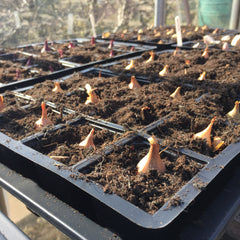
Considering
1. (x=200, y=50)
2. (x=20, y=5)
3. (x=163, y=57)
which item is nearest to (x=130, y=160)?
(x=163, y=57)

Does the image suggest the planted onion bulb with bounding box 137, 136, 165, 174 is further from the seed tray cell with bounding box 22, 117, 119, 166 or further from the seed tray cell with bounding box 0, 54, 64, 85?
the seed tray cell with bounding box 0, 54, 64, 85

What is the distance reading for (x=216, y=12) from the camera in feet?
22.6

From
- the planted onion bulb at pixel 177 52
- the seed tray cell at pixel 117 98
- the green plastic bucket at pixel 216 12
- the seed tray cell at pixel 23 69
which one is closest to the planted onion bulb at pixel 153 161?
the seed tray cell at pixel 117 98

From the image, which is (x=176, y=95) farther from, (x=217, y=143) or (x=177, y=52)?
(x=177, y=52)

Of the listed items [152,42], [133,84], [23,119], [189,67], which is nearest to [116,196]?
[23,119]

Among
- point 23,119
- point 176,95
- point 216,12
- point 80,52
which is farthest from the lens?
point 216,12

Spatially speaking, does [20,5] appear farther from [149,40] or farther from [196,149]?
[196,149]

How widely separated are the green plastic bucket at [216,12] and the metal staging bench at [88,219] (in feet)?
22.4

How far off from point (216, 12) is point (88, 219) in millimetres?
7248

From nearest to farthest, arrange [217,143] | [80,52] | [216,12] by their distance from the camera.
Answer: [217,143]
[80,52]
[216,12]

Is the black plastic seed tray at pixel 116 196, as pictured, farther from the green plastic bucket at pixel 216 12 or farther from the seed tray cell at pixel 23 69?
the green plastic bucket at pixel 216 12

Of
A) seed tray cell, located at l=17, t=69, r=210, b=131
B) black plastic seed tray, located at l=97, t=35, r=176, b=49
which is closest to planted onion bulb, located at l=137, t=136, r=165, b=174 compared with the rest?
seed tray cell, located at l=17, t=69, r=210, b=131

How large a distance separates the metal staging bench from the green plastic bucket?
6.83m

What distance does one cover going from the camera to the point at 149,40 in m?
3.78
